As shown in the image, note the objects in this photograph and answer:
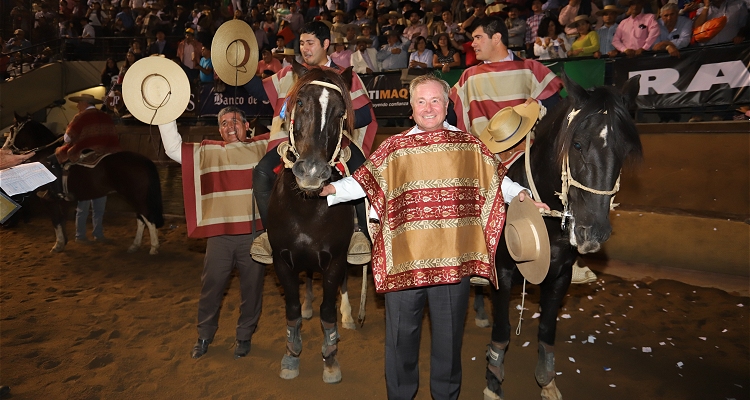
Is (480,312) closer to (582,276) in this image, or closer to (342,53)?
(582,276)

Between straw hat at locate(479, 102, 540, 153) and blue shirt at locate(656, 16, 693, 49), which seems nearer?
straw hat at locate(479, 102, 540, 153)

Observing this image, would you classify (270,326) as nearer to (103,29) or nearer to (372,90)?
(372,90)

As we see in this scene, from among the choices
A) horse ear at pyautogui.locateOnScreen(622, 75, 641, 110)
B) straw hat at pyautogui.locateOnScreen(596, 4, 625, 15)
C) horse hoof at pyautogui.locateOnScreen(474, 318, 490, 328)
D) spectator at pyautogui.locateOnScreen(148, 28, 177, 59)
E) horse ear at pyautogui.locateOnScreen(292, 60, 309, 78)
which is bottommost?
horse hoof at pyautogui.locateOnScreen(474, 318, 490, 328)

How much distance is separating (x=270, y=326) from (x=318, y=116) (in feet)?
9.10

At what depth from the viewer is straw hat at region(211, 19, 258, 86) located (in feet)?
13.2

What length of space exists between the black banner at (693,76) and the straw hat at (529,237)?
195 inches

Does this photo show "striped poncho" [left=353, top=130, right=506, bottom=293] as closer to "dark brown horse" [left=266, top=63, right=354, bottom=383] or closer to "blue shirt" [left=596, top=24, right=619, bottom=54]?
"dark brown horse" [left=266, top=63, right=354, bottom=383]

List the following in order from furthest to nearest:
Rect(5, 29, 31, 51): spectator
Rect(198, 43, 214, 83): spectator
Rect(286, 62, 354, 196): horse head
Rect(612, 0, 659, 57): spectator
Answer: Rect(5, 29, 31, 51): spectator < Rect(198, 43, 214, 83): spectator < Rect(612, 0, 659, 57): spectator < Rect(286, 62, 354, 196): horse head

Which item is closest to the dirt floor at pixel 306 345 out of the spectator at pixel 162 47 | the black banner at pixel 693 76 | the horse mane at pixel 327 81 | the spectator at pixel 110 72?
the horse mane at pixel 327 81

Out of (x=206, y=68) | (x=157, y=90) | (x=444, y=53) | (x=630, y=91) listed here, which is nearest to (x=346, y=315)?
(x=157, y=90)

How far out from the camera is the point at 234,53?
410 centimetres

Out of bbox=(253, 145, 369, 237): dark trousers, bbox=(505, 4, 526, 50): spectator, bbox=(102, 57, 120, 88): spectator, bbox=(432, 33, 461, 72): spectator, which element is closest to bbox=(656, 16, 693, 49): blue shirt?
bbox=(505, 4, 526, 50): spectator

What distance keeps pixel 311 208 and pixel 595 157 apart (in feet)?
6.08

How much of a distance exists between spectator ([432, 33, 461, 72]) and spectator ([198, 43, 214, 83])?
5496 millimetres
